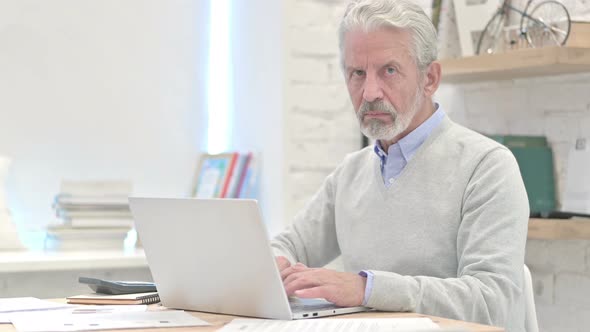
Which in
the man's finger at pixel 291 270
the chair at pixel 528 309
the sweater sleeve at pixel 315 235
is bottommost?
the chair at pixel 528 309

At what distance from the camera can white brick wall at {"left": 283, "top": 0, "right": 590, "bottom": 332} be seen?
2596 mm

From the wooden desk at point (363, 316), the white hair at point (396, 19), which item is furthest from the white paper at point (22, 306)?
the white hair at point (396, 19)

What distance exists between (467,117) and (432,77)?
2.67ft

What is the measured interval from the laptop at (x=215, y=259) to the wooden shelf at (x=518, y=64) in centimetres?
103

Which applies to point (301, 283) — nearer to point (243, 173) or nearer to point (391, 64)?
point (391, 64)

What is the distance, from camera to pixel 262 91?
328 cm

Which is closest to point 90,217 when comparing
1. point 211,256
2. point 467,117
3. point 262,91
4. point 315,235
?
point 262,91

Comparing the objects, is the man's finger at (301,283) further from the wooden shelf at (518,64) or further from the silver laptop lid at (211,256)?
the wooden shelf at (518,64)

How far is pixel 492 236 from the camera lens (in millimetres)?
1808

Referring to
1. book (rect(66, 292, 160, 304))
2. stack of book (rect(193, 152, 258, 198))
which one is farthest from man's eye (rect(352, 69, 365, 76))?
stack of book (rect(193, 152, 258, 198))

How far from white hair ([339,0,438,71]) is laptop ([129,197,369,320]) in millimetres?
619

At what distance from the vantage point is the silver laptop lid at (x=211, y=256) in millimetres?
1512

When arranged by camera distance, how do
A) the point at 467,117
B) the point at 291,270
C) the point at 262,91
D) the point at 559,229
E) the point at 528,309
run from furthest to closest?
the point at 262,91
the point at 467,117
the point at 559,229
the point at 528,309
the point at 291,270

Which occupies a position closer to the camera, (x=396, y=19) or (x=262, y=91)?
(x=396, y=19)
